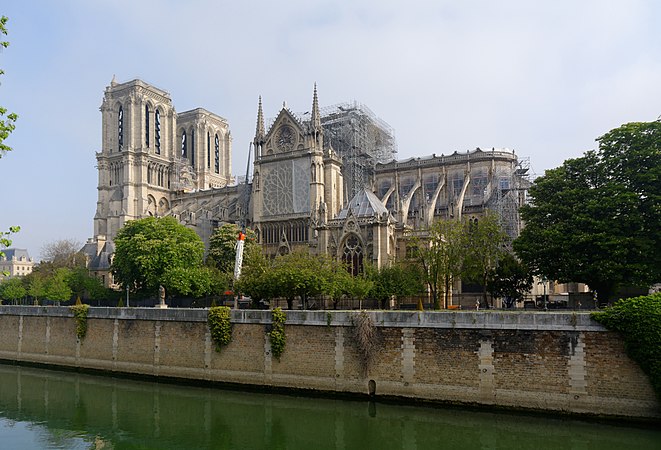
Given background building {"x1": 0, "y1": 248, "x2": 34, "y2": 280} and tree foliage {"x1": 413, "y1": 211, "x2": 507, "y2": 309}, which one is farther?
background building {"x1": 0, "y1": 248, "x2": 34, "y2": 280}

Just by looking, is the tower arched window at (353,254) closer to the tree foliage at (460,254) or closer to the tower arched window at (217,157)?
the tree foliage at (460,254)

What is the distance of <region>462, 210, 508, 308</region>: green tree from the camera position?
126 ft

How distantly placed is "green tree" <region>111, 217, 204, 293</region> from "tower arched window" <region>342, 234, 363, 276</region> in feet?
38.1

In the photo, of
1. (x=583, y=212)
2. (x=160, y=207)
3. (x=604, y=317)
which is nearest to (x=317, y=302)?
(x=583, y=212)

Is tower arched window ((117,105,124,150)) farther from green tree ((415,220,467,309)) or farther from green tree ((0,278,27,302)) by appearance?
green tree ((415,220,467,309))

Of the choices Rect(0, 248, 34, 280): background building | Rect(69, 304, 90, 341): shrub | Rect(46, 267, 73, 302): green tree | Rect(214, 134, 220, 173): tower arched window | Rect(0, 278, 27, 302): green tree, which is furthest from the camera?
Rect(0, 248, 34, 280): background building

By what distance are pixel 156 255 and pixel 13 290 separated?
2587cm

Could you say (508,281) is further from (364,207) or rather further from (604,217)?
(364,207)

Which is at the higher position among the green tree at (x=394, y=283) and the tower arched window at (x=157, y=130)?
the tower arched window at (x=157, y=130)

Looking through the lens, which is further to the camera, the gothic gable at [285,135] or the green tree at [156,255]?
the gothic gable at [285,135]

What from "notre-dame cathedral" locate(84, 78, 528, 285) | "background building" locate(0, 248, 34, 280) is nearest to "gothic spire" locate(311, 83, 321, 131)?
"notre-dame cathedral" locate(84, 78, 528, 285)

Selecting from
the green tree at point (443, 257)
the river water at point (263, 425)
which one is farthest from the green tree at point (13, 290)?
the green tree at point (443, 257)

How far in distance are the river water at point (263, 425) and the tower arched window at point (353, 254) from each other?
691 inches

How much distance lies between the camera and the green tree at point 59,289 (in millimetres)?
52300
